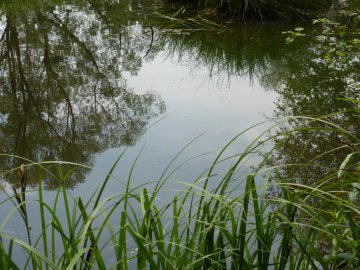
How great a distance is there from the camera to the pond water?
325 cm

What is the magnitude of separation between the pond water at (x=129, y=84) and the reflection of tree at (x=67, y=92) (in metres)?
0.01

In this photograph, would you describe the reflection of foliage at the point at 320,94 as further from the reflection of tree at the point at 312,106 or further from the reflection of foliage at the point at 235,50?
the reflection of foliage at the point at 235,50

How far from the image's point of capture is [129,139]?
3.48 metres

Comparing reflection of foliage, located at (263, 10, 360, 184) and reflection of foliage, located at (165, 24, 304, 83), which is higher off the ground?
reflection of foliage, located at (165, 24, 304, 83)

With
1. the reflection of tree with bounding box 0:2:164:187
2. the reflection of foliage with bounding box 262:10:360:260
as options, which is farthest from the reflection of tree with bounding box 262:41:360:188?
the reflection of tree with bounding box 0:2:164:187

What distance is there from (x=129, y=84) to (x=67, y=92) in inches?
22.6

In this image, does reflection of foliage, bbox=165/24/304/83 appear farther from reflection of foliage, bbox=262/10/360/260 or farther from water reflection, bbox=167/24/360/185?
reflection of foliage, bbox=262/10/360/260

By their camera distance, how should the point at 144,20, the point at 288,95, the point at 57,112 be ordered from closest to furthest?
the point at 57,112 → the point at 288,95 → the point at 144,20

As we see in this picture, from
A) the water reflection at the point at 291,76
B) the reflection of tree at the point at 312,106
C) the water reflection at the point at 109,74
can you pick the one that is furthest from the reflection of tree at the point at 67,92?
the reflection of tree at the point at 312,106

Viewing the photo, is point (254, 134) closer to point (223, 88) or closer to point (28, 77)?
point (223, 88)

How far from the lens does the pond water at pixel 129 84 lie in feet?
10.7

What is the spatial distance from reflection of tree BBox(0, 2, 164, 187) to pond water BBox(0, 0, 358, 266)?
10mm

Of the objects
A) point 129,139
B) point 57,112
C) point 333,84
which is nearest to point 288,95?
point 333,84

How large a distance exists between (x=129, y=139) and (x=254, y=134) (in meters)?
0.87
